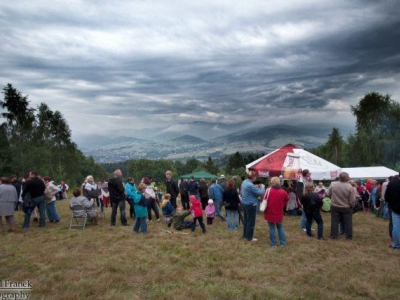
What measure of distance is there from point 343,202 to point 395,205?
1280 mm

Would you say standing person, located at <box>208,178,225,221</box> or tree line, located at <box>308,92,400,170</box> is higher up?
tree line, located at <box>308,92,400,170</box>

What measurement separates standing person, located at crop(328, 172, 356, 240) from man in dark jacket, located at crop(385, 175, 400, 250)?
92 cm

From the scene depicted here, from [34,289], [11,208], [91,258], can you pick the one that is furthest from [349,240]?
[11,208]

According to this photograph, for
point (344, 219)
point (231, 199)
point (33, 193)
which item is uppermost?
point (33, 193)

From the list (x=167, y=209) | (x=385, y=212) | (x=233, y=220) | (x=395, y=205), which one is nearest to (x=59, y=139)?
(x=167, y=209)

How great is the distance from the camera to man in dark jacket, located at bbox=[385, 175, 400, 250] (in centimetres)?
703

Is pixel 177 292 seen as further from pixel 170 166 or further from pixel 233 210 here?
pixel 170 166

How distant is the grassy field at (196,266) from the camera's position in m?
4.69

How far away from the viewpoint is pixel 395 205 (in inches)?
278

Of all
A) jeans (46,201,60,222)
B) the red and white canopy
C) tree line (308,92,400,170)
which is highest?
tree line (308,92,400,170)

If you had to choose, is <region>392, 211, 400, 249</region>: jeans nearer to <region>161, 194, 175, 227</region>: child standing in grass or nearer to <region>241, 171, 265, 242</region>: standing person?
<region>241, 171, 265, 242</region>: standing person

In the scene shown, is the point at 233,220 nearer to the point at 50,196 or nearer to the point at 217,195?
the point at 217,195

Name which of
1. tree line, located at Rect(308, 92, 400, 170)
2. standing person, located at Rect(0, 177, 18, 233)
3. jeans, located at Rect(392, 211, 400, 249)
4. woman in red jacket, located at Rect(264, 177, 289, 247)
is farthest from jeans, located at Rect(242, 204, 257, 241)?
tree line, located at Rect(308, 92, 400, 170)

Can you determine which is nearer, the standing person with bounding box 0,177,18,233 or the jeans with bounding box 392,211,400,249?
the jeans with bounding box 392,211,400,249
